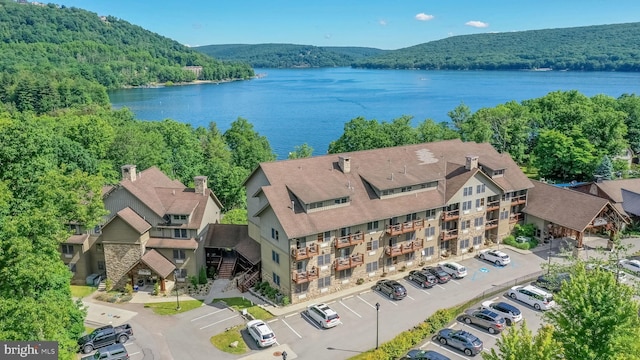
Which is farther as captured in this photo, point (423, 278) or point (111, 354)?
point (423, 278)

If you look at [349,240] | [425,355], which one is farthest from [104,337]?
[425,355]

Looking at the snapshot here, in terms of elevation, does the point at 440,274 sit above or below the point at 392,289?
above

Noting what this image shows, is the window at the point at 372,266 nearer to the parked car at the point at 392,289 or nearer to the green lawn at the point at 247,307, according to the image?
the parked car at the point at 392,289

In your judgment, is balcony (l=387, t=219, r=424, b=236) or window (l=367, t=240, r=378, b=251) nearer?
window (l=367, t=240, r=378, b=251)

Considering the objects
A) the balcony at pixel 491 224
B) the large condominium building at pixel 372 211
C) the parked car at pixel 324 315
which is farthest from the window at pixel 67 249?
the balcony at pixel 491 224

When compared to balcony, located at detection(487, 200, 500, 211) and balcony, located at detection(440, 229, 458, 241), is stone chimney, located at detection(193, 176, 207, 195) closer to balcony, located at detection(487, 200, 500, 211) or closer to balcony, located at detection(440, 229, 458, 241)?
balcony, located at detection(440, 229, 458, 241)

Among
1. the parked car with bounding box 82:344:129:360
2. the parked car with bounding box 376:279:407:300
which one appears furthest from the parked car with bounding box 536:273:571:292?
the parked car with bounding box 82:344:129:360

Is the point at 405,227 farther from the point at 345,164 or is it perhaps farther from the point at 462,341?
the point at 462,341
